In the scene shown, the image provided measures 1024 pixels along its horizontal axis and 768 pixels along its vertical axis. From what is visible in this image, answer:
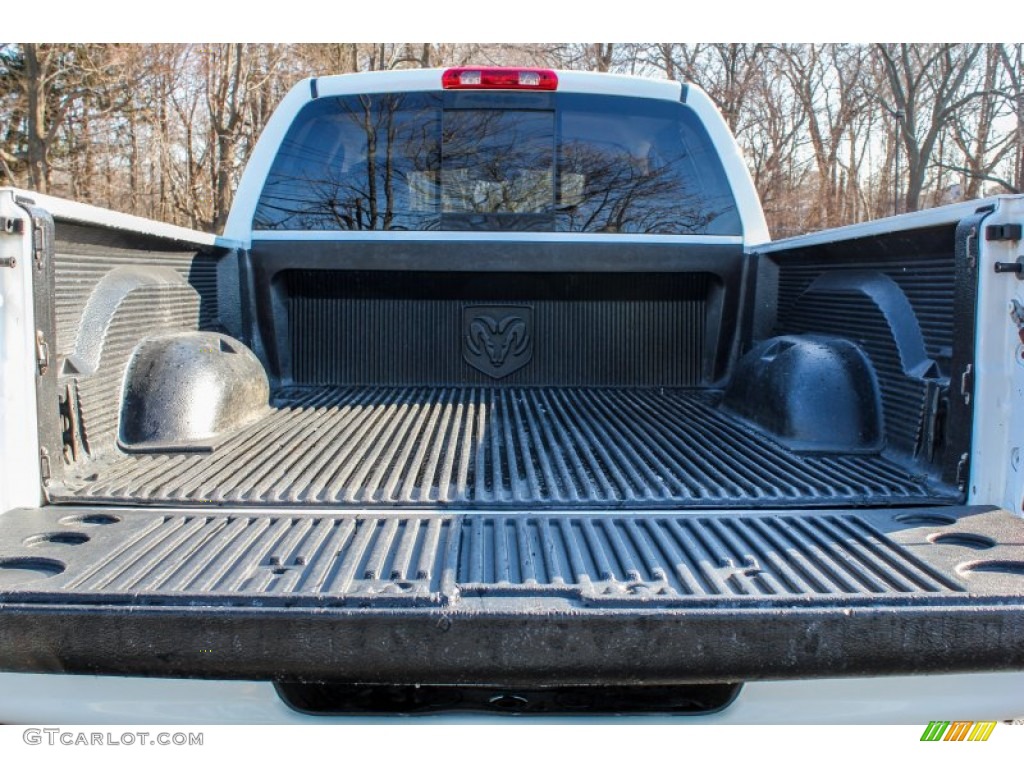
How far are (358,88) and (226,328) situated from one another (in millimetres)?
1163

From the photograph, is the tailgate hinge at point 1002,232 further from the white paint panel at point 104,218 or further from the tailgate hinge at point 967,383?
the white paint panel at point 104,218

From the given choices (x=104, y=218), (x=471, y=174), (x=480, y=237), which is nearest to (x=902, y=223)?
(x=480, y=237)

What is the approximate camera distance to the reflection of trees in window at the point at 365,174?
344cm

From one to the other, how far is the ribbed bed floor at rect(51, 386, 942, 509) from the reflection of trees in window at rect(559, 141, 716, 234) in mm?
789

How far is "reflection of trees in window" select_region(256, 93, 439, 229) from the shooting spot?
3.44 meters

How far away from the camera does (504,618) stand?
1476 millimetres

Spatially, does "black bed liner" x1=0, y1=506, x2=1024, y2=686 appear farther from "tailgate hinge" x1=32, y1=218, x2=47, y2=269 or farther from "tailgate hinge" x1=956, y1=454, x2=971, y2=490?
"tailgate hinge" x1=32, y1=218, x2=47, y2=269

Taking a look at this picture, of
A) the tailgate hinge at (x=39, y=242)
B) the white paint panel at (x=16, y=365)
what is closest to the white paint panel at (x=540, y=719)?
the white paint panel at (x=16, y=365)

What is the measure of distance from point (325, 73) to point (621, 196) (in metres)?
19.0

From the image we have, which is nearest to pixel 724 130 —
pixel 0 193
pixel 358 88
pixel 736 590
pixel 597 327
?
pixel 597 327

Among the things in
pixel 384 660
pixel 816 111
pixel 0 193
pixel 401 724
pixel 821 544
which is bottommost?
pixel 401 724

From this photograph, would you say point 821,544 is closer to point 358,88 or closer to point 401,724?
point 401,724

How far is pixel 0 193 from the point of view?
6.29 feet

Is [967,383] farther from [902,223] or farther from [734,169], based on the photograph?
[734,169]
